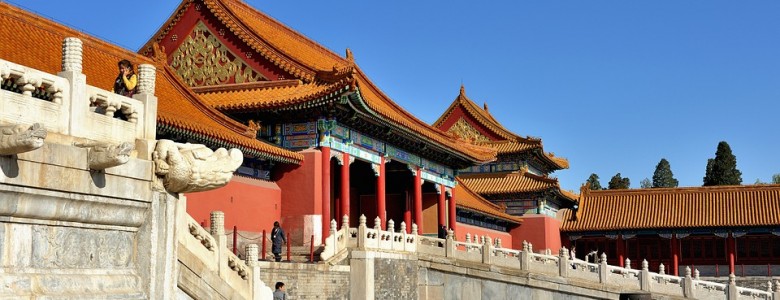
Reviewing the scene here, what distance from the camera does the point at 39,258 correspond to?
8.31 m

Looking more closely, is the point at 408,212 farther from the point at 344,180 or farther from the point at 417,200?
the point at 344,180

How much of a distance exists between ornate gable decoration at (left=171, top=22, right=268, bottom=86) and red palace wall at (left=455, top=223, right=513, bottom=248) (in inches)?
533

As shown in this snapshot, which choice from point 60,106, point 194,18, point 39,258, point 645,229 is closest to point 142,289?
point 39,258

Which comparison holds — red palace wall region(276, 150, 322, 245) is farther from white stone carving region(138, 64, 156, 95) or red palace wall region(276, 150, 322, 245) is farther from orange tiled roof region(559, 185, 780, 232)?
orange tiled roof region(559, 185, 780, 232)

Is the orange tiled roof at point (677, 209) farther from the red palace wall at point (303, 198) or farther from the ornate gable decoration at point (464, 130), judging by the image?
the red palace wall at point (303, 198)

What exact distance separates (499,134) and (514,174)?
2.84 meters

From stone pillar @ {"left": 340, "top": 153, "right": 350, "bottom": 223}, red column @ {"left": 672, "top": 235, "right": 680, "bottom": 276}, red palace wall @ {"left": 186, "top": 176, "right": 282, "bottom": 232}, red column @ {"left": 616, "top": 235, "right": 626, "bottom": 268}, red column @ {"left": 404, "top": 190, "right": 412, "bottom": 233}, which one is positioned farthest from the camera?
red column @ {"left": 616, "top": 235, "right": 626, "bottom": 268}

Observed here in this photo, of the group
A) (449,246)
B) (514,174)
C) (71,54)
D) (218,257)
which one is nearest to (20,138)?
(71,54)

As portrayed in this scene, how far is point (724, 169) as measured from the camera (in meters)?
64.9

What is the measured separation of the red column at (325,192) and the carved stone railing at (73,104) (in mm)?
13983

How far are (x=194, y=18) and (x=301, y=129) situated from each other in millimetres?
4785

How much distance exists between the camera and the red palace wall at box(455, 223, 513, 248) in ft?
125

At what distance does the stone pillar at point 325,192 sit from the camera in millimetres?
24016

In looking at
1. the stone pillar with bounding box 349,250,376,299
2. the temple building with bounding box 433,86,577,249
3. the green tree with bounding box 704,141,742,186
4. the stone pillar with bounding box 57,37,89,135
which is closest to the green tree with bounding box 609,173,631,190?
the green tree with bounding box 704,141,742,186
